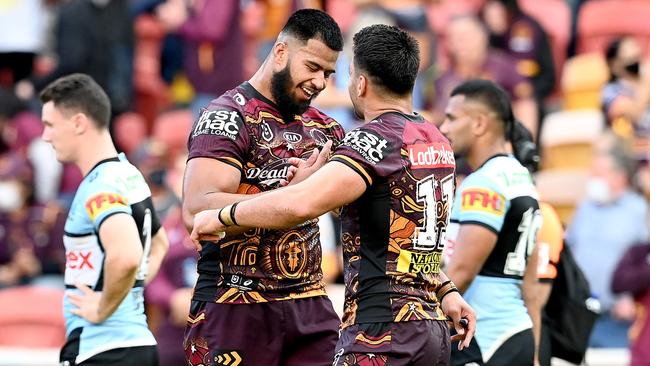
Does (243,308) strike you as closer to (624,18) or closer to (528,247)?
(528,247)

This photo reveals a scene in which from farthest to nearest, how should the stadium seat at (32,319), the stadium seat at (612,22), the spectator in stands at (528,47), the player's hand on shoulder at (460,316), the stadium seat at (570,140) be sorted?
the stadium seat at (612,22), the spectator in stands at (528,47), the stadium seat at (570,140), the stadium seat at (32,319), the player's hand on shoulder at (460,316)

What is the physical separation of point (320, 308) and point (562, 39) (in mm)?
9733

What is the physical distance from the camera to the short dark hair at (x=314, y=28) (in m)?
7.37

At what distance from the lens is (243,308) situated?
7363mm

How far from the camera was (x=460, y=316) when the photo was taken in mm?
7031

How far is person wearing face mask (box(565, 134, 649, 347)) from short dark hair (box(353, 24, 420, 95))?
21.6ft

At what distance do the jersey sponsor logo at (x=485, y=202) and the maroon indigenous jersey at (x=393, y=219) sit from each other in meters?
1.54

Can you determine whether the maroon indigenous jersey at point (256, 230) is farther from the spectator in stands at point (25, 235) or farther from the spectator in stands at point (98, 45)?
the spectator in stands at point (98, 45)

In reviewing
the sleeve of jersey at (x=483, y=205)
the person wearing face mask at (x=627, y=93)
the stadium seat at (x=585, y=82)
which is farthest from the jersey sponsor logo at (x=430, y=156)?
the stadium seat at (x=585, y=82)

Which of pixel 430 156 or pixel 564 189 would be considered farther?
pixel 564 189

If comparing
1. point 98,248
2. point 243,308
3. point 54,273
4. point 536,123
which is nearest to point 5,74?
point 54,273

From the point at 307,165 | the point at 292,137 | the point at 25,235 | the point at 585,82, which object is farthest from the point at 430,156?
the point at 585,82

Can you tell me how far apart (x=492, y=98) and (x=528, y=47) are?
280 inches

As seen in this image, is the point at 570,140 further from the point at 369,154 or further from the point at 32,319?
the point at 369,154
